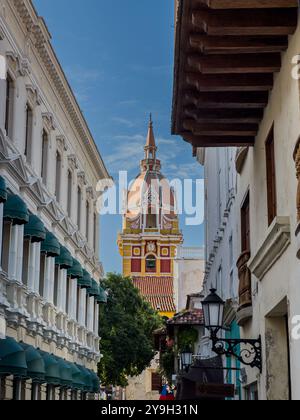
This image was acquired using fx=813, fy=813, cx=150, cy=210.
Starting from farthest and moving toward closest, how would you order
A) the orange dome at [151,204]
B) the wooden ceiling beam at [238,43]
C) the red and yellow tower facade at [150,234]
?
the orange dome at [151,204] → the red and yellow tower facade at [150,234] → the wooden ceiling beam at [238,43]

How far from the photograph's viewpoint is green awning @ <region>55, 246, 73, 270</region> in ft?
87.5

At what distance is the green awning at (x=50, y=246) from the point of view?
79.2ft

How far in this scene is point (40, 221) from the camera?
22547 mm

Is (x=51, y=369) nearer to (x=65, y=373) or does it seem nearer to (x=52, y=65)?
(x=65, y=373)

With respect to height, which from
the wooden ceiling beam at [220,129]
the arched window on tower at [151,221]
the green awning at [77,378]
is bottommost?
the green awning at [77,378]

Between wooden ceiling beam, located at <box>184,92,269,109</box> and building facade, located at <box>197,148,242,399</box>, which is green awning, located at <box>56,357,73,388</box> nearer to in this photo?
building facade, located at <box>197,148,242,399</box>

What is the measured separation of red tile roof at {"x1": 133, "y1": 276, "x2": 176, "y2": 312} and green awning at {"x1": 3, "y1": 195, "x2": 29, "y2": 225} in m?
74.8

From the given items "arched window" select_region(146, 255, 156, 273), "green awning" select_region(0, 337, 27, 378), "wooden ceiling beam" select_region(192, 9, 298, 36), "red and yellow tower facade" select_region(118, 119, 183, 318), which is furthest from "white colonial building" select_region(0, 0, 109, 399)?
"arched window" select_region(146, 255, 156, 273)

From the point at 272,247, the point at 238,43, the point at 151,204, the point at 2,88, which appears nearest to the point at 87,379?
the point at 2,88

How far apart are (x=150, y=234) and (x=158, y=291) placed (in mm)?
11025

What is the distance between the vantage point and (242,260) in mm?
13727

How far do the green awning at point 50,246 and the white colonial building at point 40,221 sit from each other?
0.03m

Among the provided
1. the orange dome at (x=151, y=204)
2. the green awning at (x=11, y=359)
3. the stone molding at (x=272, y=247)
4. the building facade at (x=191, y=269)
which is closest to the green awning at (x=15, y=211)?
the green awning at (x=11, y=359)

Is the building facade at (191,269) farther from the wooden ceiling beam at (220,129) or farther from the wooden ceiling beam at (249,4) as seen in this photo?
the wooden ceiling beam at (249,4)
